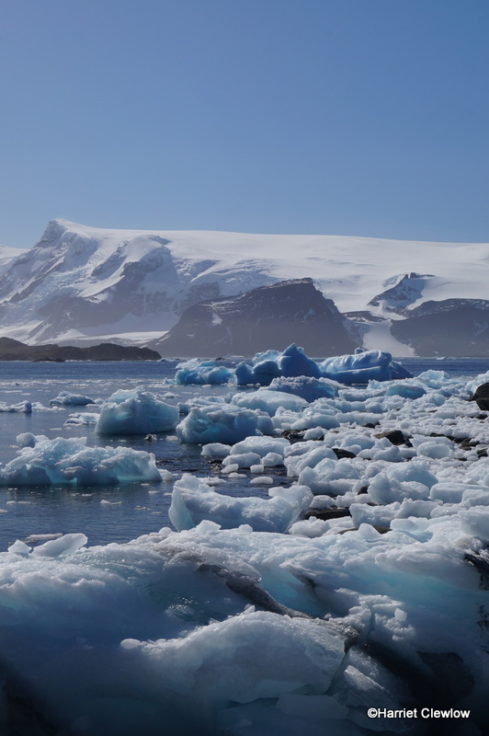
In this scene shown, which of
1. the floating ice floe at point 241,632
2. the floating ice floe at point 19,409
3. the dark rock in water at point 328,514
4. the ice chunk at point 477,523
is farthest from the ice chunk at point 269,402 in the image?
the floating ice floe at point 241,632

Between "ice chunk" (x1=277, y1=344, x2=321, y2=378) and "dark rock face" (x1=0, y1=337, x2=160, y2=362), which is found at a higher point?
"ice chunk" (x1=277, y1=344, x2=321, y2=378)

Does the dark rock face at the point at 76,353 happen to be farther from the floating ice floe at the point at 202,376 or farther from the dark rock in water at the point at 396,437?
the dark rock in water at the point at 396,437

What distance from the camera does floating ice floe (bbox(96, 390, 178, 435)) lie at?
1781cm

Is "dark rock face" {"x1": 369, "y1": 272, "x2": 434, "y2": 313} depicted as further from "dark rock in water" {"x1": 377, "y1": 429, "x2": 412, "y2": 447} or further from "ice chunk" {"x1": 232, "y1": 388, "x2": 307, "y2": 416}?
"dark rock in water" {"x1": 377, "y1": 429, "x2": 412, "y2": 447}

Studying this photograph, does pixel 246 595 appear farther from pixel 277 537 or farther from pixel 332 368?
pixel 332 368

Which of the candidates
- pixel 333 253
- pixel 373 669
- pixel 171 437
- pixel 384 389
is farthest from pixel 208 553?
pixel 333 253

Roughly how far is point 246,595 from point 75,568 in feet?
2.74

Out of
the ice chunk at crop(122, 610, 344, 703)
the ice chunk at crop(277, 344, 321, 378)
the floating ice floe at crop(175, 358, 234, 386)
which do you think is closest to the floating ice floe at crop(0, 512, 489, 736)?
the ice chunk at crop(122, 610, 344, 703)

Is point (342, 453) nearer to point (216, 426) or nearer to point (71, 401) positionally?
point (216, 426)

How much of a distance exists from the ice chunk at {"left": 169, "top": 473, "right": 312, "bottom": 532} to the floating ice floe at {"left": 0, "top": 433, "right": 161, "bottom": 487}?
384 centimetres

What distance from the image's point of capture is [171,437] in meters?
17.3

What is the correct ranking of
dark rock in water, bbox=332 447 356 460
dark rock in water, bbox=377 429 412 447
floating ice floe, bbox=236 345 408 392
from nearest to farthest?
dark rock in water, bbox=332 447 356 460
dark rock in water, bbox=377 429 412 447
floating ice floe, bbox=236 345 408 392

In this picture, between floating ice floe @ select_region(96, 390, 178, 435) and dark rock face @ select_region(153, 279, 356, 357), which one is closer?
floating ice floe @ select_region(96, 390, 178, 435)

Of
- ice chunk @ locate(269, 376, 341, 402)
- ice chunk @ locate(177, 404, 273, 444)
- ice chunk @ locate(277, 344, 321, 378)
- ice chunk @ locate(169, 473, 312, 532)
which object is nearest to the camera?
ice chunk @ locate(169, 473, 312, 532)
